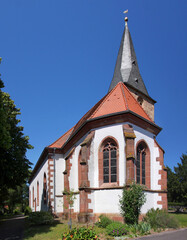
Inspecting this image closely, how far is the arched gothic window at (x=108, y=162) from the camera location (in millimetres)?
15328

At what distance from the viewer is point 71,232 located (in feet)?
27.6

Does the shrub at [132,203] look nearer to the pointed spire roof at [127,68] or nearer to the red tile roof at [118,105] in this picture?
the red tile roof at [118,105]

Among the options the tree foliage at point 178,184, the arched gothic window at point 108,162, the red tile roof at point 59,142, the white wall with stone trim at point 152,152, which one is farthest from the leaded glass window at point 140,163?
the tree foliage at point 178,184

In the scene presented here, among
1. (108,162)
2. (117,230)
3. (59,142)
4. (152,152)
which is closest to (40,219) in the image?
(108,162)

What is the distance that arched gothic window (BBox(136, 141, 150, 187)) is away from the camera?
1563 cm

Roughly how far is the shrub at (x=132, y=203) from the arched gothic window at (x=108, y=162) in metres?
1.84

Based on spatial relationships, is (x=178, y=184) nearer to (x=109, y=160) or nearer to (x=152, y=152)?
(x=152, y=152)

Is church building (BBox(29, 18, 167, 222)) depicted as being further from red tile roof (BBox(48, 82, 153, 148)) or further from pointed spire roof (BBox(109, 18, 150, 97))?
pointed spire roof (BBox(109, 18, 150, 97))

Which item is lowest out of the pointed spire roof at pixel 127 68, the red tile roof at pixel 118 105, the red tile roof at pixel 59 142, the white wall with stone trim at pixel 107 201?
the white wall with stone trim at pixel 107 201

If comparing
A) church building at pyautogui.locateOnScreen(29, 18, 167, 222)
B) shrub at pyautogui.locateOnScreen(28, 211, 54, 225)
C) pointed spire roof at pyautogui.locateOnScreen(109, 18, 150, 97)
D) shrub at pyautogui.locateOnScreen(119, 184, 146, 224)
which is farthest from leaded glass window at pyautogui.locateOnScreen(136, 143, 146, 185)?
pointed spire roof at pyautogui.locateOnScreen(109, 18, 150, 97)

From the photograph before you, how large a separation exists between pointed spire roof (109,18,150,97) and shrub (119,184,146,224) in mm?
13577

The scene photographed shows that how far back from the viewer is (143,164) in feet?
53.4

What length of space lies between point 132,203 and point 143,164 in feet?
12.3

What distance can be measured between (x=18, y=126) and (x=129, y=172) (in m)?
8.74
